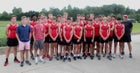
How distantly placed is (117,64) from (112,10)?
58.3 metres

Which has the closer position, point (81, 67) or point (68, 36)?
point (81, 67)

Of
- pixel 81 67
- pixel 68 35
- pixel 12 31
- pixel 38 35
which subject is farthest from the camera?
pixel 68 35

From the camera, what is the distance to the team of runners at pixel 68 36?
1121cm

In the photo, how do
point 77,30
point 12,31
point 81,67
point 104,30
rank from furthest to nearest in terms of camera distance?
point 104,30 < point 77,30 < point 12,31 < point 81,67

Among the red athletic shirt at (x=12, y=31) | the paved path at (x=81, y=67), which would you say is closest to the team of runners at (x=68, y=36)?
the red athletic shirt at (x=12, y=31)

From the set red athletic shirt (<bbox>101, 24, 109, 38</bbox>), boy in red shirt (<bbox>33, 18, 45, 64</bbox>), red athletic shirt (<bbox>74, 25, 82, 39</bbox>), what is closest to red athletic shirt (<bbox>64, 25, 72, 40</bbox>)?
red athletic shirt (<bbox>74, 25, 82, 39</bbox>)

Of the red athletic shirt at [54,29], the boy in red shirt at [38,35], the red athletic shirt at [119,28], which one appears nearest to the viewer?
the boy in red shirt at [38,35]

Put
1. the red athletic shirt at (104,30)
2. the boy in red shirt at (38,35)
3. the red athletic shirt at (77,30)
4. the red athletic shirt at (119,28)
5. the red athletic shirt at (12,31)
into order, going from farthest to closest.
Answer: the red athletic shirt at (119,28) < the red athletic shirt at (104,30) < the red athletic shirt at (77,30) < the boy in red shirt at (38,35) < the red athletic shirt at (12,31)

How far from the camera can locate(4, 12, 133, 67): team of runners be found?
11.2m

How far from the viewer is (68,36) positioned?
11875mm

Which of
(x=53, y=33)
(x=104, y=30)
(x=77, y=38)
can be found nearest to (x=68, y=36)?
(x=77, y=38)

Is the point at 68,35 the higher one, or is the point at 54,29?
the point at 54,29

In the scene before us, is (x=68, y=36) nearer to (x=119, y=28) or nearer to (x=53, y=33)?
(x=53, y=33)

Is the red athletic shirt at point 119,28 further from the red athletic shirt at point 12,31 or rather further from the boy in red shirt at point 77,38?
the red athletic shirt at point 12,31
